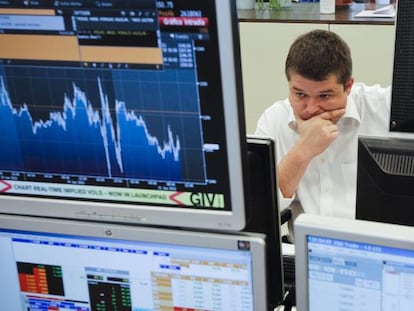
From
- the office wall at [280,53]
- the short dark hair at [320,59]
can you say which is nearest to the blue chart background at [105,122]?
the short dark hair at [320,59]

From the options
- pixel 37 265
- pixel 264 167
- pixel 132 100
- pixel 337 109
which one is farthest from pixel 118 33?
pixel 337 109

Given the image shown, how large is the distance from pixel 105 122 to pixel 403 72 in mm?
507

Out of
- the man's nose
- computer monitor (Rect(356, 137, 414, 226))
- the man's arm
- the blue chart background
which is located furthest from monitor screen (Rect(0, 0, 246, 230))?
the man's nose

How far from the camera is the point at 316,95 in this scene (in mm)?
1937

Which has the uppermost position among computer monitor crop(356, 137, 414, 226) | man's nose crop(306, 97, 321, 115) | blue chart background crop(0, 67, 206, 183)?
blue chart background crop(0, 67, 206, 183)

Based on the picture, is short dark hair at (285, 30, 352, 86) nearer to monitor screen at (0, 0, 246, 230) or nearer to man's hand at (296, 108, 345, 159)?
man's hand at (296, 108, 345, 159)

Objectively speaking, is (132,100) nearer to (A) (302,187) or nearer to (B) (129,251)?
(B) (129,251)

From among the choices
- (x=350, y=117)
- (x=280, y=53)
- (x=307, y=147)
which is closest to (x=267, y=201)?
(x=307, y=147)

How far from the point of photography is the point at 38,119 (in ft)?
3.37

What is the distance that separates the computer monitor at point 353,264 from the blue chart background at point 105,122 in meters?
0.21

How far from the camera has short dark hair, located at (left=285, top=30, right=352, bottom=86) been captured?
1.92 m

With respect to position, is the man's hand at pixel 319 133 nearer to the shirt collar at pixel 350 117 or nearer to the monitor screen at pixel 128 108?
the shirt collar at pixel 350 117

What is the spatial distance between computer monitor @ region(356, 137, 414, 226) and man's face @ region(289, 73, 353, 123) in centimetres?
82

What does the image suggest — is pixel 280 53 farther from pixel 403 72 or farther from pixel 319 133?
pixel 403 72
